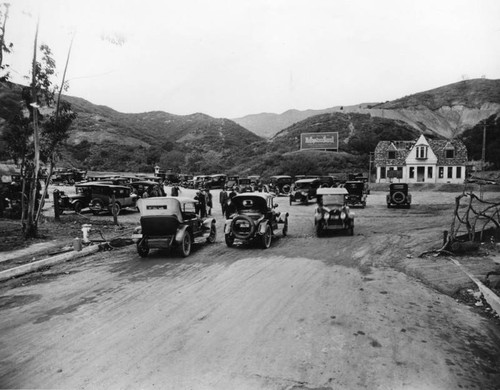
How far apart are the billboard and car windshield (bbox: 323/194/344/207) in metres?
58.1

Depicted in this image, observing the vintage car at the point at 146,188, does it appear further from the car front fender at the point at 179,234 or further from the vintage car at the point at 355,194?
the car front fender at the point at 179,234

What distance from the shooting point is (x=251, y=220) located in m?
12.0

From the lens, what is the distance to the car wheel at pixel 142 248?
10867mm

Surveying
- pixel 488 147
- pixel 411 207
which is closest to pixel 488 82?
pixel 488 147

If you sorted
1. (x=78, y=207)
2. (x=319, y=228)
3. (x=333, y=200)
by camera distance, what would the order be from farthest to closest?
(x=78, y=207), (x=333, y=200), (x=319, y=228)

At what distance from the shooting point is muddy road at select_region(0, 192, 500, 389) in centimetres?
436

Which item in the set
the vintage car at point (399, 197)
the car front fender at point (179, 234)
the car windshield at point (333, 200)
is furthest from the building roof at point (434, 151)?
the car front fender at point (179, 234)

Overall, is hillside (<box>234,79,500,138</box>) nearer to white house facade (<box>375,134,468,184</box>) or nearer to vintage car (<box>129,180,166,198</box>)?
white house facade (<box>375,134,468,184</box>)

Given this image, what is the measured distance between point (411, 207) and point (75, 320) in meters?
24.5

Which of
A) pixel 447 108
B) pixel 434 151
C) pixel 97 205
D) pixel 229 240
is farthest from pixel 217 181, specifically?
pixel 447 108

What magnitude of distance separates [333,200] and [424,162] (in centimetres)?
4215

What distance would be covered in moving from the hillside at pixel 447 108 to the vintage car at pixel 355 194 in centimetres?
8272

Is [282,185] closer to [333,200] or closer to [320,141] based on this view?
[333,200]

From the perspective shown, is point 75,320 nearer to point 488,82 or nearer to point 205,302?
point 205,302
